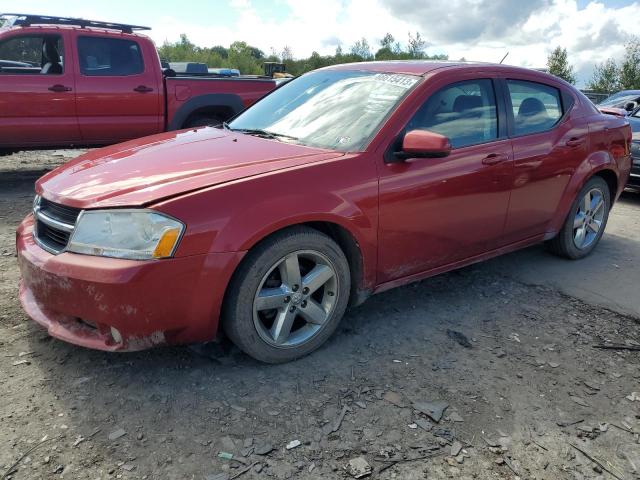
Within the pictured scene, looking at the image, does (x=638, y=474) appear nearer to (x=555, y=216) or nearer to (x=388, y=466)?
(x=388, y=466)

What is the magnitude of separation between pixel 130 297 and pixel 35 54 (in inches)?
238

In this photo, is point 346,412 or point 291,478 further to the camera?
point 346,412

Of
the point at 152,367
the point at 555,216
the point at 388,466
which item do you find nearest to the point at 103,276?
the point at 152,367

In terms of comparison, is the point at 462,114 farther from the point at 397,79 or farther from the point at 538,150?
the point at 538,150

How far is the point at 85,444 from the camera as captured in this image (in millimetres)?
2260

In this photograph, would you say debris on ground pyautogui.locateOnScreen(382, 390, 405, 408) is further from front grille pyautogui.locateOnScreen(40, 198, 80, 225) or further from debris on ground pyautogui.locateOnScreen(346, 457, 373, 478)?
front grille pyautogui.locateOnScreen(40, 198, 80, 225)

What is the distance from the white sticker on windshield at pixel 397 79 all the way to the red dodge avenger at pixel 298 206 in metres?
0.02

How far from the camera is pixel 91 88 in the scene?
7000 millimetres

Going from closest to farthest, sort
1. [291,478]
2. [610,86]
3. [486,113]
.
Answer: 1. [291,478]
2. [486,113]
3. [610,86]

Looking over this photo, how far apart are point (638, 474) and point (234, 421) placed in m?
1.79

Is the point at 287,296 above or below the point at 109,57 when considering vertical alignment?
below

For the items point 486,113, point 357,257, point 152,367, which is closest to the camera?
point 152,367

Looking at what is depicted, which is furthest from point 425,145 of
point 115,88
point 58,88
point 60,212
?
point 58,88

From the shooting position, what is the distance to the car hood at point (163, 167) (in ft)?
8.49
